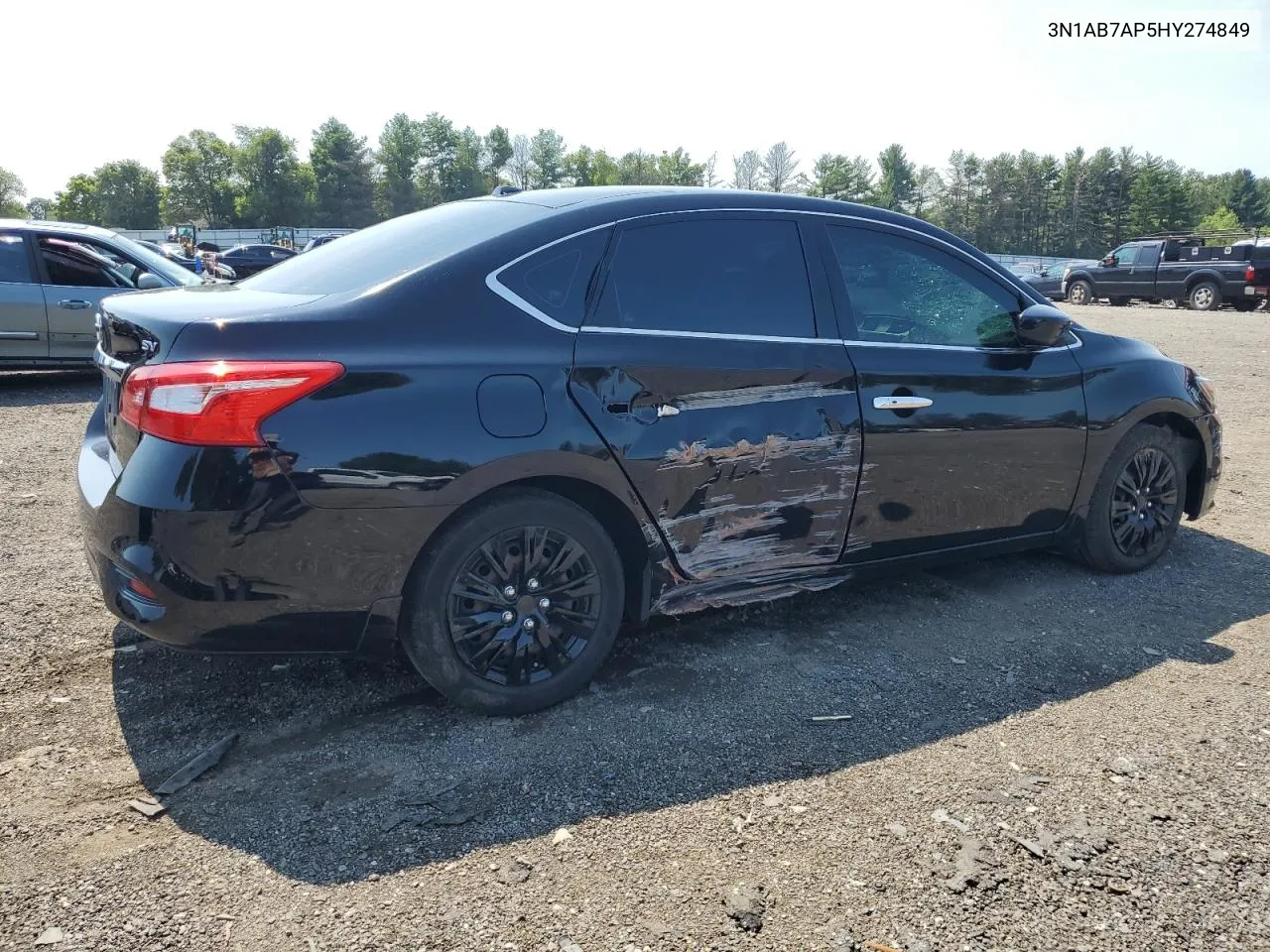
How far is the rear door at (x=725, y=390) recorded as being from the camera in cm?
311

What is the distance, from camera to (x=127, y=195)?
11444 centimetres

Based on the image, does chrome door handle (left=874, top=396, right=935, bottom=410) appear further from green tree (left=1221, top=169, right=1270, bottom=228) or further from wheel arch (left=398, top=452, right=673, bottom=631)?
green tree (left=1221, top=169, right=1270, bottom=228)

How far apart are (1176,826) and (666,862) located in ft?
4.67

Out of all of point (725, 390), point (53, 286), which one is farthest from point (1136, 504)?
point (53, 286)

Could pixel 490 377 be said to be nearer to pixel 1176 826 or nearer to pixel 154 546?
pixel 154 546

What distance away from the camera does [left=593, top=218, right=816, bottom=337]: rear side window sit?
322cm

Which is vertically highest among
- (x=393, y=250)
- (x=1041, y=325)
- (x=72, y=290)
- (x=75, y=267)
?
(x=75, y=267)

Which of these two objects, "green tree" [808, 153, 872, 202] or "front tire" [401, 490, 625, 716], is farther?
"green tree" [808, 153, 872, 202]

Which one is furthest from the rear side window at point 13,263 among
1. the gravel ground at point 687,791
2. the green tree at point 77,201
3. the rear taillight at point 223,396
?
the green tree at point 77,201

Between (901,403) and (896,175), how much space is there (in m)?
102

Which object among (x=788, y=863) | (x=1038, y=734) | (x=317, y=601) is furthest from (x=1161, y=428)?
(x=317, y=601)

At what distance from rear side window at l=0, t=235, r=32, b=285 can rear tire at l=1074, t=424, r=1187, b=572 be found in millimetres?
9375

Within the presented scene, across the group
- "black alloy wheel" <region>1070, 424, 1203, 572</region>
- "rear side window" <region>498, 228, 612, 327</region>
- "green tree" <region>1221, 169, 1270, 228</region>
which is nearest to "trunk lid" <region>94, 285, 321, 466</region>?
"rear side window" <region>498, 228, 612, 327</region>

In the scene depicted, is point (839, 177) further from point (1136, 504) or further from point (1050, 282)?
point (1136, 504)
